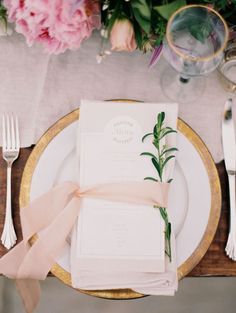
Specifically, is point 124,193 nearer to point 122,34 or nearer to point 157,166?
point 157,166

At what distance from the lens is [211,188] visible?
647 millimetres

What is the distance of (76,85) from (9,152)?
150mm

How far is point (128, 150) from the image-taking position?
0.63 metres

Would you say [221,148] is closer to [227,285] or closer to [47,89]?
[47,89]

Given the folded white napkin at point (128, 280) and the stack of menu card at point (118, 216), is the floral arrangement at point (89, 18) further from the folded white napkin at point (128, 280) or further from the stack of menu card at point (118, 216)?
the folded white napkin at point (128, 280)

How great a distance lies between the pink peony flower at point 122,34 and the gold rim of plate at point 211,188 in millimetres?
121

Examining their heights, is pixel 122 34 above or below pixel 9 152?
above

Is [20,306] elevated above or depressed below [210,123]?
below

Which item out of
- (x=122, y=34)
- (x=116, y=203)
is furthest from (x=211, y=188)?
(x=122, y=34)

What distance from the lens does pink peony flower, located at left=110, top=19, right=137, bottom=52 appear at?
595 millimetres


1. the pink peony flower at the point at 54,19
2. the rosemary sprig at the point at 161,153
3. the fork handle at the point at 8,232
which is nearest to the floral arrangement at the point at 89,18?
the pink peony flower at the point at 54,19

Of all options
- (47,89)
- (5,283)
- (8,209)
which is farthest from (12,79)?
(5,283)

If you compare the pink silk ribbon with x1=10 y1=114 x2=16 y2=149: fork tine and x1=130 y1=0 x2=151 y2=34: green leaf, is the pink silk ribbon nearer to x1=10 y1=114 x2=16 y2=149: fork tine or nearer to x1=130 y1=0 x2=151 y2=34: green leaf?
x1=10 y1=114 x2=16 y2=149: fork tine

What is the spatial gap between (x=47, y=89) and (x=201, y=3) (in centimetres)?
26
